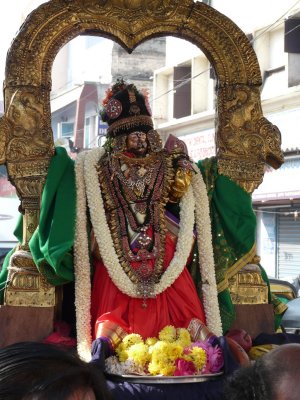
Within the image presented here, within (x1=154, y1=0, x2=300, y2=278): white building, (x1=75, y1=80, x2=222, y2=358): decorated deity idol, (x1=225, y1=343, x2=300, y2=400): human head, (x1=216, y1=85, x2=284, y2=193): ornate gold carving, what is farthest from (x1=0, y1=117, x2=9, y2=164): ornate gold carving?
(x1=154, y1=0, x2=300, y2=278): white building

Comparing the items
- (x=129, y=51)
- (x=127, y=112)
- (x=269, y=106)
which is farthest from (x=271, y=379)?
(x=269, y=106)

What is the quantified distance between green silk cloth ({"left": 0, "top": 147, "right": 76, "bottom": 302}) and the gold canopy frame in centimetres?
12

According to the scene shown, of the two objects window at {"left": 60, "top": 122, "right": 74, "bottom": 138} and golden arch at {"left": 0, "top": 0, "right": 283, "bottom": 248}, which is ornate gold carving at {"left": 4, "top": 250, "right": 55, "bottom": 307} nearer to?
golden arch at {"left": 0, "top": 0, "right": 283, "bottom": 248}

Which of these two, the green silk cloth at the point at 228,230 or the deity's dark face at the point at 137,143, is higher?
the deity's dark face at the point at 137,143

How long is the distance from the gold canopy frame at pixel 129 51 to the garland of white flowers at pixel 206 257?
234 millimetres

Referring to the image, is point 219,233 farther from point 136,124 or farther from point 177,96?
point 177,96

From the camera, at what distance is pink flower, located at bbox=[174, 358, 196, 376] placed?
382cm

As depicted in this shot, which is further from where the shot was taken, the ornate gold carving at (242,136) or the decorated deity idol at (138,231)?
the ornate gold carving at (242,136)

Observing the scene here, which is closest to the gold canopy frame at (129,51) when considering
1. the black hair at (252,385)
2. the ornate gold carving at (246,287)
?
the ornate gold carving at (246,287)

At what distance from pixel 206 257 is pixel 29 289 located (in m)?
1.06

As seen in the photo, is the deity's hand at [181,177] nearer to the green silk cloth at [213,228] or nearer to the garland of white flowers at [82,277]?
the green silk cloth at [213,228]

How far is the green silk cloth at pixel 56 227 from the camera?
4.19m

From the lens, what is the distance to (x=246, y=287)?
15.5ft

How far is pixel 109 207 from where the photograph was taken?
4.49m
